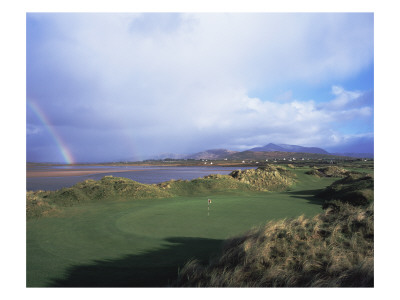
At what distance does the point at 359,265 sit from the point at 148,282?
12.8ft

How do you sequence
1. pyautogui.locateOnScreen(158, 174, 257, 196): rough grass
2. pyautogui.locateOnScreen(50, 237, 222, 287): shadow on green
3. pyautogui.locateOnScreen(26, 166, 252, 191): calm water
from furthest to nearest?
pyautogui.locateOnScreen(26, 166, 252, 191): calm water
pyautogui.locateOnScreen(158, 174, 257, 196): rough grass
pyautogui.locateOnScreen(50, 237, 222, 287): shadow on green

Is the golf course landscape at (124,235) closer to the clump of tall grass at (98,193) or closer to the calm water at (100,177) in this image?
the clump of tall grass at (98,193)

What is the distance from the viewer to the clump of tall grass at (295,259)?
4.40m

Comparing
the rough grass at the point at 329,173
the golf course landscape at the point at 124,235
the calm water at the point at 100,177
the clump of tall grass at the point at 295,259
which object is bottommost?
the calm water at the point at 100,177

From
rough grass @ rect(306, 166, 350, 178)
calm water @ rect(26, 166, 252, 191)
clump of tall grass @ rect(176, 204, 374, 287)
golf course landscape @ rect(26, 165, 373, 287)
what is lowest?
calm water @ rect(26, 166, 252, 191)

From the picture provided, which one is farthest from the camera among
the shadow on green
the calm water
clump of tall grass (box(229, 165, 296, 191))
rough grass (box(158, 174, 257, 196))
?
the calm water

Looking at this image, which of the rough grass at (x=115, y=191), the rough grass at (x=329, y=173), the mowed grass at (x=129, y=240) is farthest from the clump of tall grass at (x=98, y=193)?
the rough grass at (x=329, y=173)

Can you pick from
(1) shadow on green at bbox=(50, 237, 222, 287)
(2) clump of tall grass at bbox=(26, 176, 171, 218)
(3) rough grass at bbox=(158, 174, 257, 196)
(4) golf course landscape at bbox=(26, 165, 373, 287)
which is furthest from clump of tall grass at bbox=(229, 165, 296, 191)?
(1) shadow on green at bbox=(50, 237, 222, 287)

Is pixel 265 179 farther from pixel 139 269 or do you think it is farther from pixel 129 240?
pixel 139 269

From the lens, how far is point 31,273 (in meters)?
5.18

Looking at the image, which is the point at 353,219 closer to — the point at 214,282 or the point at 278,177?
the point at 214,282

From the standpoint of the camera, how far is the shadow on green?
15.7ft

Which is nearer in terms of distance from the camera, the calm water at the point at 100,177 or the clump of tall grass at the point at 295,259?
the clump of tall grass at the point at 295,259

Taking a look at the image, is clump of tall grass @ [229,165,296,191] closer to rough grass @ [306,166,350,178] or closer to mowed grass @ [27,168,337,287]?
rough grass @ [306,166,350,178]
